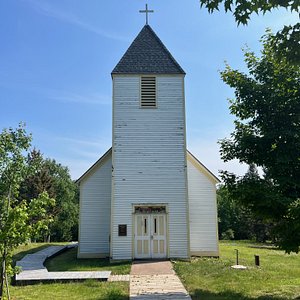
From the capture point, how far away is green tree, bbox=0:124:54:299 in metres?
8.54

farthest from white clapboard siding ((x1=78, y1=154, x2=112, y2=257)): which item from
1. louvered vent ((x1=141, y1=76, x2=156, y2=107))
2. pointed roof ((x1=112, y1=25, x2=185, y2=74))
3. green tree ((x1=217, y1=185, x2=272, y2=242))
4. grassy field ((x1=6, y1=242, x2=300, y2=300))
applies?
green tree ((x1=217, y1=185, x2=272, y2=242))

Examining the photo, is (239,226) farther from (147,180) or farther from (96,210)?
(147,180)

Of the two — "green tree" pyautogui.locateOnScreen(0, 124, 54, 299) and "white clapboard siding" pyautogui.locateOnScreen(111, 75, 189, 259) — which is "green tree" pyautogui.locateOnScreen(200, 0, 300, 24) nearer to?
"green tree" pyautogui.locateOnScreen(0, 124, 54, 299)

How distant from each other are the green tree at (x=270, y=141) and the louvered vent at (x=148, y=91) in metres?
8.46

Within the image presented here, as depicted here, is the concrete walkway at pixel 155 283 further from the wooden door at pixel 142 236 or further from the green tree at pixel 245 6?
the green tree at pixel 245 6

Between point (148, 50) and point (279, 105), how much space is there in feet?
40.1

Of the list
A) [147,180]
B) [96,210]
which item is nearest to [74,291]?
[147,180]

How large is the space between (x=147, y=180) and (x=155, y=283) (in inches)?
288

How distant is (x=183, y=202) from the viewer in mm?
18625

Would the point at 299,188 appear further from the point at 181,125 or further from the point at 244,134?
the point at 181,125

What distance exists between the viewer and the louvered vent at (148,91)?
19.6 metres

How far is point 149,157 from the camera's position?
19.0 meters

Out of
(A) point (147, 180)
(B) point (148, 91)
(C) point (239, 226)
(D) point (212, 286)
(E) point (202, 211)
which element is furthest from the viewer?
(C) point (239, 226)

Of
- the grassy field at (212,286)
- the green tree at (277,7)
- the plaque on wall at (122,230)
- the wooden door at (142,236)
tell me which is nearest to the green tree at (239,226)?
the wooden door at (142,236)
